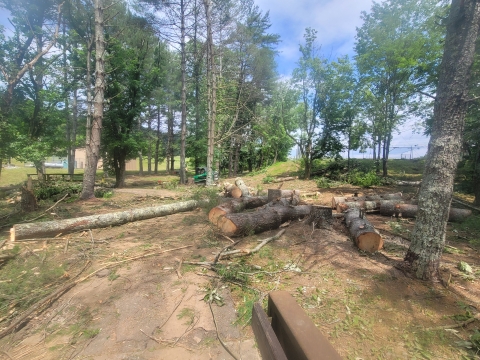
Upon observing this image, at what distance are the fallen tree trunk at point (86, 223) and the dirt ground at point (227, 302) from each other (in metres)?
0.28

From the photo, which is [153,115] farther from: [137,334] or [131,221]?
[137,334]

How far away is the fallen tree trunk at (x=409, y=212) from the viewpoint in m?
6.51

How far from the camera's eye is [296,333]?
1.30 m

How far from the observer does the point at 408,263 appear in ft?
10.8

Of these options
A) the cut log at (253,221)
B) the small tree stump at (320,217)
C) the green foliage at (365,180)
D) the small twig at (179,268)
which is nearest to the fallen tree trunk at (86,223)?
the cut log at (253,221)

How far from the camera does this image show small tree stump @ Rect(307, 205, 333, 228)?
555 cm

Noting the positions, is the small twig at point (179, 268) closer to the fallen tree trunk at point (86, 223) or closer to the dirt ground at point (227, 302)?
the dirt ground at point (227, 302)

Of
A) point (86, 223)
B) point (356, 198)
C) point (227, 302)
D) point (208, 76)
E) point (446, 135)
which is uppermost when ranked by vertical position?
point (208, 76)

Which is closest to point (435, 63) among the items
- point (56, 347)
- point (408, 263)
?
point (408, 263)

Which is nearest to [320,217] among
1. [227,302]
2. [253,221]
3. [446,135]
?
[253,221]

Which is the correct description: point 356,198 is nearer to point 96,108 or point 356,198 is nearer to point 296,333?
point 296,333

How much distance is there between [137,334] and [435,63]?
14025 millimetres

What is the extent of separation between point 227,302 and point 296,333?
5.65ft

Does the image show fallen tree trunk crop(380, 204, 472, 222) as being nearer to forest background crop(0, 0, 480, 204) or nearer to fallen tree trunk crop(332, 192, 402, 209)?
fallen tree trunk crop(332, 192, 402, 209)
